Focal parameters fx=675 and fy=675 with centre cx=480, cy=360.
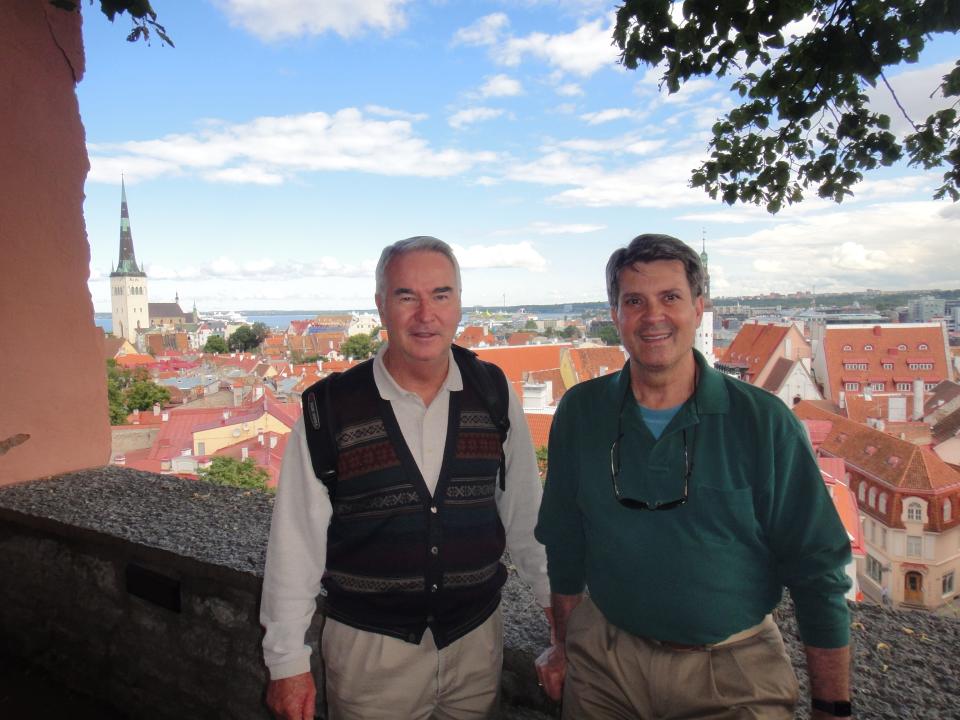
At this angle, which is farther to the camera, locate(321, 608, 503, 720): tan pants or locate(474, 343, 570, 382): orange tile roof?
locate(474, 343, 570, 382): orange tile roof

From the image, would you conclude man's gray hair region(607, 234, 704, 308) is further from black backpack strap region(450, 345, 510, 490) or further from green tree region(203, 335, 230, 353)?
green tree region(203, 335, 230, 353)

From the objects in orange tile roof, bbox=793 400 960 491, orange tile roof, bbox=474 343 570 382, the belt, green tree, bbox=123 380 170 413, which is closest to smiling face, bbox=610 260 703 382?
the belt

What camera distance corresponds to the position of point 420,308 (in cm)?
119

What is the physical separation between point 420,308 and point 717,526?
0.60m

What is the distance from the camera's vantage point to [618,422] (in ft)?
3.62

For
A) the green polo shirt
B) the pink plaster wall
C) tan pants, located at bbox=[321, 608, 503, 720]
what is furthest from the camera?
the pink plaster wall

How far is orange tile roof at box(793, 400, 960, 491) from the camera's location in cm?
1111

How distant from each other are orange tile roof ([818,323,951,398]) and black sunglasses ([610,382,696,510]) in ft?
81.2

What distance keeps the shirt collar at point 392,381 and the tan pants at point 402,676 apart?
1.37ft

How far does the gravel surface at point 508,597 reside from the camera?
118cm

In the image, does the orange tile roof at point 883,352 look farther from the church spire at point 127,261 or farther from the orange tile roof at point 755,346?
the church spire at point 127,261

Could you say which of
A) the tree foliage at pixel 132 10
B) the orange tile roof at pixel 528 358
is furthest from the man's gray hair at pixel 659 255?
the orange tile roof at pixel 528 358

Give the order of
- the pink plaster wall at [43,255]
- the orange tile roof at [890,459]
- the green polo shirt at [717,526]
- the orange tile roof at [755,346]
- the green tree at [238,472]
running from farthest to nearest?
1. the orange tile roof at [755,346]
2. the orange tile roof at [890,459]
3. the green tree at [238,472]
4. the pink plaster wall at [43,255]
5. the green polo shirt at [717,526]

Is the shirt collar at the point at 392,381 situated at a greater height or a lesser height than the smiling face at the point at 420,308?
lesser
